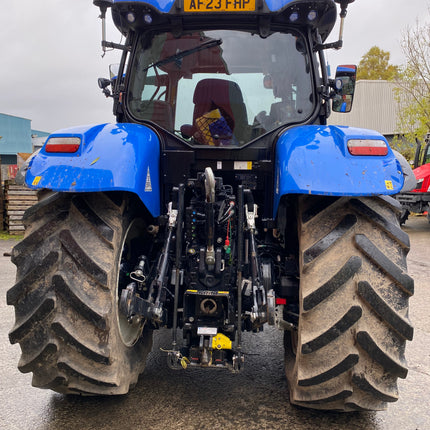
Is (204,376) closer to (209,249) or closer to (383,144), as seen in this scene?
(209,249)

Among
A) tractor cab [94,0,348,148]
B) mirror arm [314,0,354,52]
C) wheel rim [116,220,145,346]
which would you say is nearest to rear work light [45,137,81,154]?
wheel rim [116,220,145,346]

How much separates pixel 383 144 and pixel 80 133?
5.55 feet

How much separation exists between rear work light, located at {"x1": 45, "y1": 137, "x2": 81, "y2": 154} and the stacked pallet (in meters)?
8.64

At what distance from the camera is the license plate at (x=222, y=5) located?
289cm

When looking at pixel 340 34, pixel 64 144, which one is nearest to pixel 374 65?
pixel 340 34

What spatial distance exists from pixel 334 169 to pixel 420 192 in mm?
10937

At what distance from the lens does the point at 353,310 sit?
2.25 metres

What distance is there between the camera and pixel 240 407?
276cm

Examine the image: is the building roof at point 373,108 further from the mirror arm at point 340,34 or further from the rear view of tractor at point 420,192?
the mirror arm at point 340,34

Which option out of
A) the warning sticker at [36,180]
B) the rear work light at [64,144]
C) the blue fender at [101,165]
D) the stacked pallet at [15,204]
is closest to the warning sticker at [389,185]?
the blue fender at [101,165]

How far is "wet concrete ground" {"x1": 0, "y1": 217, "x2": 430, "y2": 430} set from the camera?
2586 millimetres

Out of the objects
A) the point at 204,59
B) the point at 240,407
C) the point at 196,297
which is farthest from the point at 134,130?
the point at 240,407

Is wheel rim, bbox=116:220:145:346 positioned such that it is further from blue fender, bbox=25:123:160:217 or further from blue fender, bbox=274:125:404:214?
blue fender, bbox=274:125:404:214

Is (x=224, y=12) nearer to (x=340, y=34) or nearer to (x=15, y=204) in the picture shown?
(x=340, y=34)
